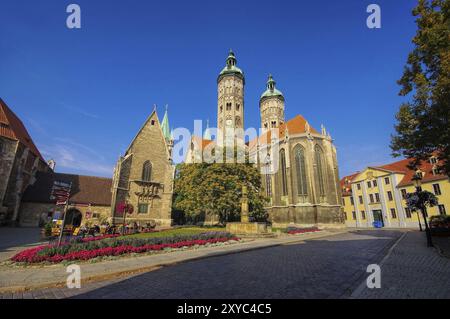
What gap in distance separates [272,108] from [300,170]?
29795 millimetres

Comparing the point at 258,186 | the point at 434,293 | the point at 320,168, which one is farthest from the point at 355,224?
the point at 434,293

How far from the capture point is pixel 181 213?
151ft

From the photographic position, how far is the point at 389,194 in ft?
130

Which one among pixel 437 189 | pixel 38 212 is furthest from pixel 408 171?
pixel 38 212

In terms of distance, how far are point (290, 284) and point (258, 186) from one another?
76.3 feet

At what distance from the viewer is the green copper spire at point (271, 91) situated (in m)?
62.2

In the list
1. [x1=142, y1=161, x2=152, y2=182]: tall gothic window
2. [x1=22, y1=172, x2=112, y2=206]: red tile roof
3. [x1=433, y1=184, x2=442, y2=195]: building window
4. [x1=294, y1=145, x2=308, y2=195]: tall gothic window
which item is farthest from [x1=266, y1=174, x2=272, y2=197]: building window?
[x1=22, y1=172, x2=112, y2=206]: red tile roof

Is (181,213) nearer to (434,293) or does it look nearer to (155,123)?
(155,123)

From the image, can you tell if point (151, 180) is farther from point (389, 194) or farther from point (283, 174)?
point (389, 194)

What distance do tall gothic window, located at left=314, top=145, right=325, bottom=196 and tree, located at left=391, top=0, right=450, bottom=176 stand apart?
21940mm

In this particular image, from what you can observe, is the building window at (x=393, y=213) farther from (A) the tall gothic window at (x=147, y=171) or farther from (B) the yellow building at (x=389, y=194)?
(A) the tall gothic window at (x=147, y=171)

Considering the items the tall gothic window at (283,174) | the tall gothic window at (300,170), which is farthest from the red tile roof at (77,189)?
the tall gothic window at (300,170)

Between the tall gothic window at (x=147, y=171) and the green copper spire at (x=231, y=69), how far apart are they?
34.1 metres
